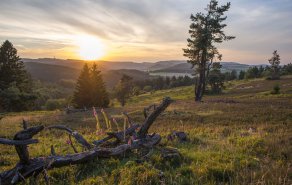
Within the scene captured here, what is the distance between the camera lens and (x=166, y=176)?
5.27m

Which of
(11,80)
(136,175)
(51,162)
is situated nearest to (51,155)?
(51,162)

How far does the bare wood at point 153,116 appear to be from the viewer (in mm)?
7074

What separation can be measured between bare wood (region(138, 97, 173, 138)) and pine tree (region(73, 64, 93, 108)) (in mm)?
53299

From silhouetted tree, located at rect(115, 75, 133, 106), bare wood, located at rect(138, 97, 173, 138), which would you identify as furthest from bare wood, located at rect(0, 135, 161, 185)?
silhouetted tree, located at rect(115, 75, 133, 106)

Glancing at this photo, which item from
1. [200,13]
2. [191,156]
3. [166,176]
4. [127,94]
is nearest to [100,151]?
[166,176]

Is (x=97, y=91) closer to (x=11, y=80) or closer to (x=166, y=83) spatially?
(x=11, y=80)

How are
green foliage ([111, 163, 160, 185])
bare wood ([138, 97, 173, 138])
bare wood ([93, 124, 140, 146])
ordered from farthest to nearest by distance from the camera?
bare wood ([93, 124, 140, 146])
bare wood ([138, 97, 173, 138])
green foliage ([111, 163, 160, 185])

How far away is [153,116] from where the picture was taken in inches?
285

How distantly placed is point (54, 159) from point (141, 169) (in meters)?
1.74

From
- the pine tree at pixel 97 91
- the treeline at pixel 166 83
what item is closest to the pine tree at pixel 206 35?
the pine tree at pixel 97 91

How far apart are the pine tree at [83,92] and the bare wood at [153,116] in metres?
53.3

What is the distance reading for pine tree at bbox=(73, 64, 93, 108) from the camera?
5938 cm

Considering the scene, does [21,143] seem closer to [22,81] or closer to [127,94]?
[22,81]

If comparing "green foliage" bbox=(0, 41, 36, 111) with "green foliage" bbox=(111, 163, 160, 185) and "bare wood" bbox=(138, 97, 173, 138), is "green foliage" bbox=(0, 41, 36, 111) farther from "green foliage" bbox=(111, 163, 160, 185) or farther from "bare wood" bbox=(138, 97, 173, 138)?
"green foliage" bbox=(111, 163, 160, 185)
